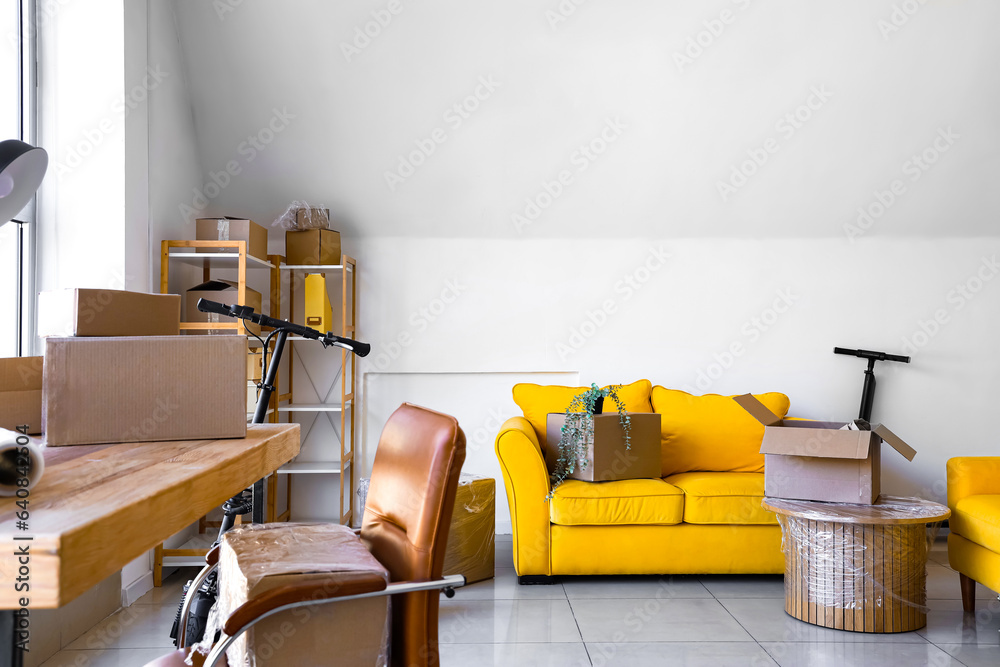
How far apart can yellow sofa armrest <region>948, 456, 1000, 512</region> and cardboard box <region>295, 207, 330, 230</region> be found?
332cm

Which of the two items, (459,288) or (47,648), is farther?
(459,288)

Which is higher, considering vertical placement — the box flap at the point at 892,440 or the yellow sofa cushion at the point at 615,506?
the box flap at the point at 892,440

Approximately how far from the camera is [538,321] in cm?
437

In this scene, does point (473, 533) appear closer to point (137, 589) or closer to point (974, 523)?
point (137, 589)

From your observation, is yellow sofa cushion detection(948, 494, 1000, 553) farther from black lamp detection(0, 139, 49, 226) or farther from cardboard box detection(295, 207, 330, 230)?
cardboard box detection(295, 207, 330, 230)

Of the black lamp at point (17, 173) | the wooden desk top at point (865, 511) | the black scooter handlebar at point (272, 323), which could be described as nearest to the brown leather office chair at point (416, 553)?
the black scooter handlebar at point (272, 323)

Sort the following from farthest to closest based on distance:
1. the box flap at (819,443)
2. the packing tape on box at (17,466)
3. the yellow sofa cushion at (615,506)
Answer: the yellow sofa cushion at (615,506) → the box flap at (819,443) → the packing tape on box at (17,466)

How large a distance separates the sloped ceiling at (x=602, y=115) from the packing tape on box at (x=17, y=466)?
333 centimetres

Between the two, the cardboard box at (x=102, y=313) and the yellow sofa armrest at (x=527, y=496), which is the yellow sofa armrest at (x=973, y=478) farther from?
the cardboard box at (x=102, y=313)

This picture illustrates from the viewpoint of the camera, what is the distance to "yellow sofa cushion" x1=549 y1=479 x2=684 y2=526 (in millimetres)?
3283

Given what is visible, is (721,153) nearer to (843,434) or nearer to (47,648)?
(843,434)

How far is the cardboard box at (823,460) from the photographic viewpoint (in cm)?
271

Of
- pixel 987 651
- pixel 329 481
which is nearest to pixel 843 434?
pixel 987 651

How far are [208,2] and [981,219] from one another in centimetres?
458
